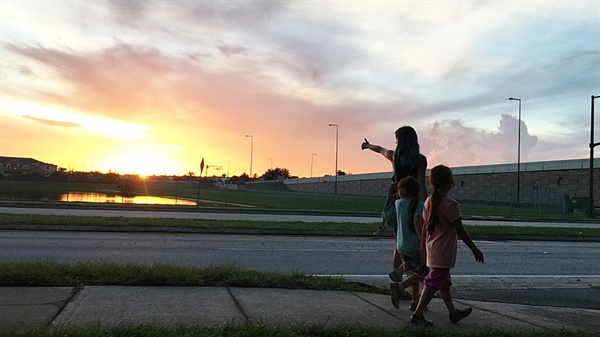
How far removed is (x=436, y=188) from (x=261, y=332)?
2130 millimetres

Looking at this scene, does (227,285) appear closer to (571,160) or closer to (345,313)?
(345,313)

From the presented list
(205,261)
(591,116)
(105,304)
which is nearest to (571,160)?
(591,116)

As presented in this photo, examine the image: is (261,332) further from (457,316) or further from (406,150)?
(406,150)

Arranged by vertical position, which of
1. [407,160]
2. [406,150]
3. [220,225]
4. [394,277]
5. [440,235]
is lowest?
[220,225]

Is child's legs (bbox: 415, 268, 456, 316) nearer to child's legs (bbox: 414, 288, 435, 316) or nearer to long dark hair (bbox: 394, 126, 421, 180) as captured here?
child's legs (bbox: 414, 288, 435, 316)

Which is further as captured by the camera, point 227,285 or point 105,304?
point 227,285

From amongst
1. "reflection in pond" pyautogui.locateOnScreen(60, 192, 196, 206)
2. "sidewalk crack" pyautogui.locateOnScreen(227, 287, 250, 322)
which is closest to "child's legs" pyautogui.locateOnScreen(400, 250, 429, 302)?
"sidewalk crack" pyautogui.locateOnScreen(227, 287, 250, 322)

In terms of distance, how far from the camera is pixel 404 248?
539cm

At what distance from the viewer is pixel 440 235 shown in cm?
495

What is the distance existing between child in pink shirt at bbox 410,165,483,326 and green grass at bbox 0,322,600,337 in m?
0.42

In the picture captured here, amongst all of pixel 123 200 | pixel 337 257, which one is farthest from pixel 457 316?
pixel 123 200

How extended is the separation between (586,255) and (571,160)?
136 feet

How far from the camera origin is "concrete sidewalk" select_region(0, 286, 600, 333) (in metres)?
4.71

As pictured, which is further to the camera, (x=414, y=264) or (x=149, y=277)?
(x=149, y=277)
